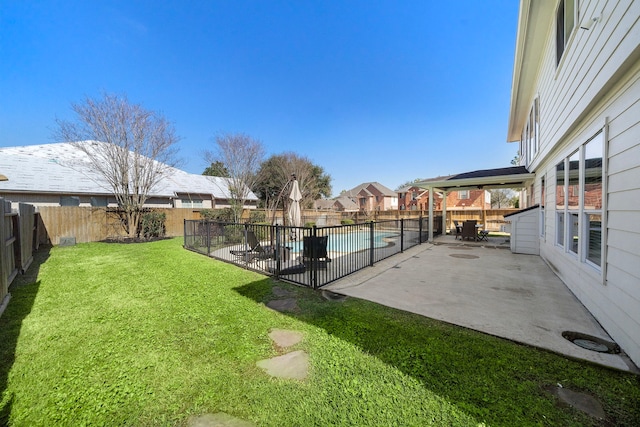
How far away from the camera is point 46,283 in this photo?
5020 mm

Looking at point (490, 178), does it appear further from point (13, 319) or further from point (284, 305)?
point (13, 319)

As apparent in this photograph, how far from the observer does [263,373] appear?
227cm

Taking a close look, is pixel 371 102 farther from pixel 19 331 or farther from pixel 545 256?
Answer: pixel 19 331

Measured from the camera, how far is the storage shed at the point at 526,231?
26.4ft

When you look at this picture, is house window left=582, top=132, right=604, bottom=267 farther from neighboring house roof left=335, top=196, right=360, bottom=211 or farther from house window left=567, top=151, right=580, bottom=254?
neighboring house roof left=335, top=196, right=360, bottom=211

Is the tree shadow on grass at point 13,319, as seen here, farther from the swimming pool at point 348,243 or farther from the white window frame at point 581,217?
the white window frame at point 581,217

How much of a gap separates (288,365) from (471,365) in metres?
1.78

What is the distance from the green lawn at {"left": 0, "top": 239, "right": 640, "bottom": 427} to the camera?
1.78m

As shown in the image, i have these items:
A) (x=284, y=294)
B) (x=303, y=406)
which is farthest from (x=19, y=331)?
(x=303, y=406)

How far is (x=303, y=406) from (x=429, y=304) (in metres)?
2.84

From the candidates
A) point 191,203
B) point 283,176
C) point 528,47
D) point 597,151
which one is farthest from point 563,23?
A: point 283,176

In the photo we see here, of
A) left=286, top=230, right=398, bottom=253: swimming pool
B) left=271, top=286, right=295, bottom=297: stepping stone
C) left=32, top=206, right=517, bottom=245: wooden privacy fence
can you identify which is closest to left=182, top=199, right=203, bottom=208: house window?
left=32, top=206, right=517, bottom=245: wooden privacy fence

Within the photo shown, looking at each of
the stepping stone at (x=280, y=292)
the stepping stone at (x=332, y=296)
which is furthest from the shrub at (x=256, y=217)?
the stepping stone at (x=332, y=296)

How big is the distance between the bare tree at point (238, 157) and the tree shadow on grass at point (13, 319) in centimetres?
1180
